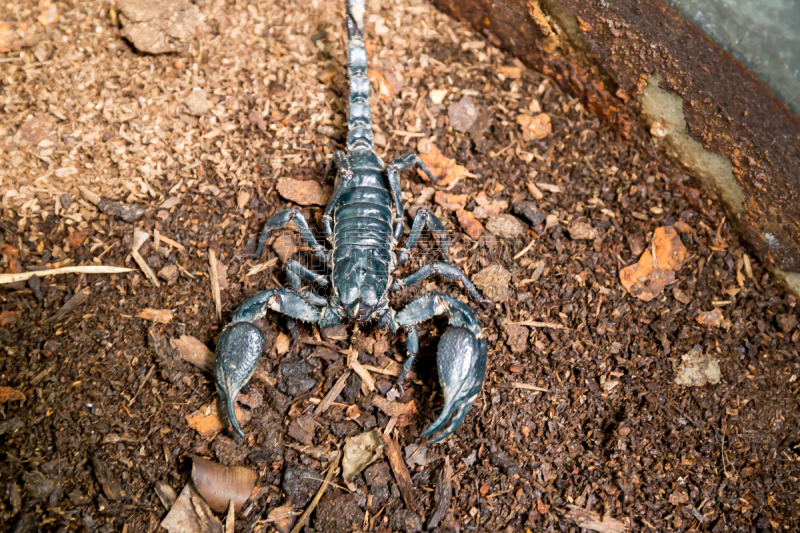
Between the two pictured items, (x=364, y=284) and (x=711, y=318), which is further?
(x=711, y=318)

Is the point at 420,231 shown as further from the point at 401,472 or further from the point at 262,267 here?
the point at 401,472

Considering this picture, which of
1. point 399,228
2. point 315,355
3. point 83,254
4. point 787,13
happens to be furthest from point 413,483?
point 787,13

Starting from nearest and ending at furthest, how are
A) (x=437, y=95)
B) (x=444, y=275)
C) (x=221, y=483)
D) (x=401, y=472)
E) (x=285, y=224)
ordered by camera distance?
(x=221, y=483)
(x=401, y=472)
(x=444, y=275)
(x=285, y=224)
(x=437, y=95)

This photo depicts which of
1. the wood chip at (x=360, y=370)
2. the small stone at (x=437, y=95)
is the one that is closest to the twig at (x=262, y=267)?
the wood chip at (x=360, y=370)

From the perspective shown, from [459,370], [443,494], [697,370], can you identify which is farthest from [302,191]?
[697,370]

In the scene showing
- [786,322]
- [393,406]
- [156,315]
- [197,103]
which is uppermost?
[786,322]

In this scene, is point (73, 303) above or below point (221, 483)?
below

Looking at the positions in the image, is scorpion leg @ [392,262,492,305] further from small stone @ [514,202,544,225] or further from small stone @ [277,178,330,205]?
small stone @ [277,178,330,205]
